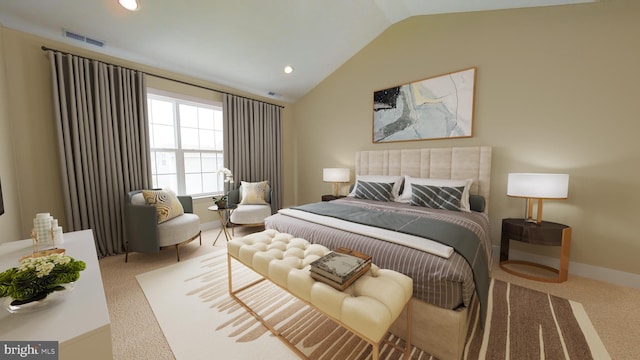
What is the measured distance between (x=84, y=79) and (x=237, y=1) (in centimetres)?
202

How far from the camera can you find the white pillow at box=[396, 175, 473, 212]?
104 inches

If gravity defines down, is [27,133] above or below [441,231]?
above

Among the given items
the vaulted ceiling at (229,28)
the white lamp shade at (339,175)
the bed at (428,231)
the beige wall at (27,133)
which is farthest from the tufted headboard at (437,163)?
the beige wall at (27,133)

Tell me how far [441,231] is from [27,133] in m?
4.29

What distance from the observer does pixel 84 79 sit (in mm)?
2652

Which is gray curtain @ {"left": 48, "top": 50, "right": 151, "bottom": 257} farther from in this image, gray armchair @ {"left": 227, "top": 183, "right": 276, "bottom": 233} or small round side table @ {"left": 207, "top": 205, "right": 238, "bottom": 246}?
gray armchair @ {"left": 227, "top": 183, "right": 276, "bottom": 233}

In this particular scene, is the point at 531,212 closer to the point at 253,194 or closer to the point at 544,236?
the point at 544,236

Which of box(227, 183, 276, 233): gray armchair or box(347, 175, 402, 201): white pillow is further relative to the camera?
box(227, 183, 276, 233): gray armchair

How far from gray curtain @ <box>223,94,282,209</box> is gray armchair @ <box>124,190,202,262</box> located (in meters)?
1.46

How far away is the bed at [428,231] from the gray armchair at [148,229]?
46.8 inches

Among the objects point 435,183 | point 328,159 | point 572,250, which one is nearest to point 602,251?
point 572,250

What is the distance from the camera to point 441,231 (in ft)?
5.71

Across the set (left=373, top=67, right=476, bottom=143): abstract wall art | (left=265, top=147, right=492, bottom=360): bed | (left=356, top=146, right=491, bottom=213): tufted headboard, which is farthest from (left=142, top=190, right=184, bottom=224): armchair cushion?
(left=373, top=67, right=476, bottom=143): abstract wall art

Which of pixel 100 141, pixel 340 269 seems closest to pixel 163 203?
pixel 100 141
